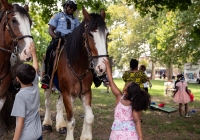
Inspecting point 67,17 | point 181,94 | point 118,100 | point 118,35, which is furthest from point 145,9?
point 118,35

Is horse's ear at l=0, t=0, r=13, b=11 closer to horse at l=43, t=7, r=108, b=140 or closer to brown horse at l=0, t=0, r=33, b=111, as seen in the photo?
brown horse at l=0, t=0, r=33, b=111

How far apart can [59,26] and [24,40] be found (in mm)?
2030

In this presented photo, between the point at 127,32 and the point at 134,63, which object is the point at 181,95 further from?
the point at 127,32

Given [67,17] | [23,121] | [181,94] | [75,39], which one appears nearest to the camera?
[23,121]

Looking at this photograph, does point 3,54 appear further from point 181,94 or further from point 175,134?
point 181,94

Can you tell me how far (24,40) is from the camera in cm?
376

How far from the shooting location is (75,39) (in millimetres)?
Answer: 4883

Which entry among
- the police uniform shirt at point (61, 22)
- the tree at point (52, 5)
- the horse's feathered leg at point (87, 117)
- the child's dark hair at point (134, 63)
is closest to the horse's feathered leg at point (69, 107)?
the horse's feathered leg at point (87, 117)

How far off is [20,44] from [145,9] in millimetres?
7597

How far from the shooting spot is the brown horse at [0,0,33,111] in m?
3.76

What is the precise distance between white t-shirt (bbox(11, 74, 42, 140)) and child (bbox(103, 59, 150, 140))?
48.4 inches

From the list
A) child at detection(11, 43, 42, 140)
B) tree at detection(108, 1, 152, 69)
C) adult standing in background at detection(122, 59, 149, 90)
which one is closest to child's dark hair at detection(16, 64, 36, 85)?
child at detection(11, 43, 42, 140)

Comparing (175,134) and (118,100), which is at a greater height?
(118,100)

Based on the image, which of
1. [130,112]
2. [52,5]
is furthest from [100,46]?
[52,5]
